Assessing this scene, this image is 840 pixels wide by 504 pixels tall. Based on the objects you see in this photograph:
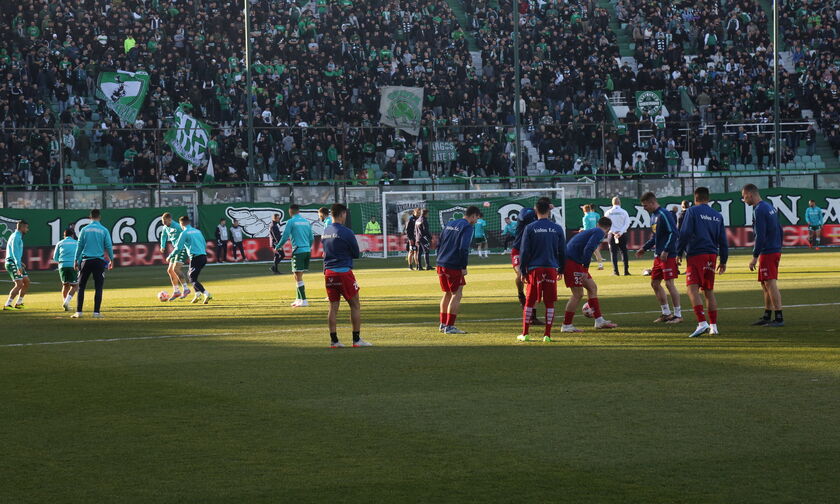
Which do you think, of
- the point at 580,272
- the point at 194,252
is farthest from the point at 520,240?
the point at 194,252

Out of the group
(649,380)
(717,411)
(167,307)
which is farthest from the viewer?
(167,307)

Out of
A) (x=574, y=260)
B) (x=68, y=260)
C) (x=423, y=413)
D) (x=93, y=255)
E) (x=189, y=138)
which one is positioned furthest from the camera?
(x=189, y=138)

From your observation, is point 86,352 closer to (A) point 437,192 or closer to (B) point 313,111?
(A) point 437,192

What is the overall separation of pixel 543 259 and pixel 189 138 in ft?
97.6

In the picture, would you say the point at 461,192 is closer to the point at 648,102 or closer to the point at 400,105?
the point at 400,105

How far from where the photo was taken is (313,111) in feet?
155

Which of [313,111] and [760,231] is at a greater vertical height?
[313,111]

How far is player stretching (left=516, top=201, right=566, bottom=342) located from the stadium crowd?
28458 millimetres

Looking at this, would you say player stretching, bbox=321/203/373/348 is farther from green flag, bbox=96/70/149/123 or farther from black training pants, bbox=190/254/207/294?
green flag, bbox=96/70/149/123

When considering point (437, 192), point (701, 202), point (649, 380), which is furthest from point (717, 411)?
point (437, 192)

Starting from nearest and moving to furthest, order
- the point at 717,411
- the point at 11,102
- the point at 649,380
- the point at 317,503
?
the point at 317,503, the point at 717,411, the point at 649,380, the point at 11,102

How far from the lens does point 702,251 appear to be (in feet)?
52.1

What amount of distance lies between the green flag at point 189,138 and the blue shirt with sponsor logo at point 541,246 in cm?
2899

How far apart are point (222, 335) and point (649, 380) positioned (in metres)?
8.19
